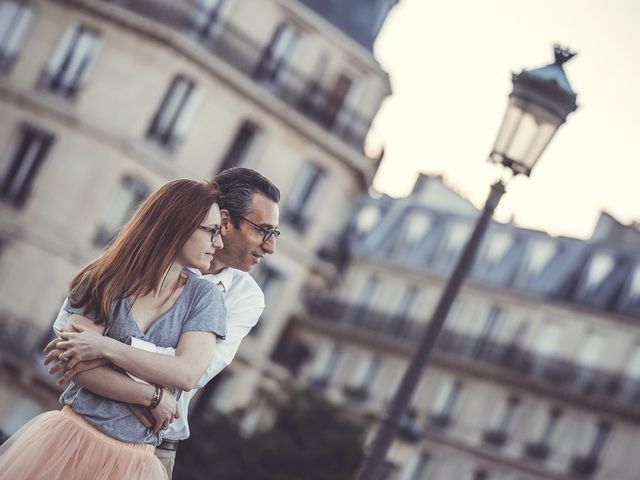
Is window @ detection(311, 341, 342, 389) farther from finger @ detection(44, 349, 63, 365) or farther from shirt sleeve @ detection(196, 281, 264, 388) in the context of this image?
finger @ detection(44, 349, 63, 365)

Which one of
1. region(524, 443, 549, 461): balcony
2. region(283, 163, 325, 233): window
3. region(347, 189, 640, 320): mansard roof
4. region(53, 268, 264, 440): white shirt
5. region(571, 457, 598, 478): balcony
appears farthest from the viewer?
region(347, 189, 640, 320): mansard roof

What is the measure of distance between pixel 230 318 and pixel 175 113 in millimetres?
30604

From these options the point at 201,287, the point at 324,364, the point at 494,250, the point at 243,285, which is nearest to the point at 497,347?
the point at 494,250

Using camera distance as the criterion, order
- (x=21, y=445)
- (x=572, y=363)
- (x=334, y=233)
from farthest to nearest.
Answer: (x=572, y=363), (x=334, y=233), (x=21, y=445)

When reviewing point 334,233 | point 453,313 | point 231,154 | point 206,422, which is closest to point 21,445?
point 206,422

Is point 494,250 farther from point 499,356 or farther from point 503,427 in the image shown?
point 503,427

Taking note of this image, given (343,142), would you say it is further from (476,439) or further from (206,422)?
(476,439)

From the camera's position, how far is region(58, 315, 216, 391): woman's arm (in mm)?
4652

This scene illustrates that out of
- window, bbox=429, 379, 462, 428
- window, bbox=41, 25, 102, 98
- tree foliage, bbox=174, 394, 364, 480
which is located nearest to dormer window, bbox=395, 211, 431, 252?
window, bbox=429, 379, 462, 428

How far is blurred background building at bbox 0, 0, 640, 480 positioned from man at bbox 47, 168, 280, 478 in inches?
1111

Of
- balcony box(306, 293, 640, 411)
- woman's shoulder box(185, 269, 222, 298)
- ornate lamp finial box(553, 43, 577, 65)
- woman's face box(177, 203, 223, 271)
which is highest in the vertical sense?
ornate lamp finial box(553, 43, 577, 65)

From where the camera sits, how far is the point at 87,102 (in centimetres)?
3450

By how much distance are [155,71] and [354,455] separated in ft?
38.9

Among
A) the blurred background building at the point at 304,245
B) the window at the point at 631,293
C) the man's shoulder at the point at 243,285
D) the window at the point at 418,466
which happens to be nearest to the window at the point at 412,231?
the blurred background building at the point at 304,245
